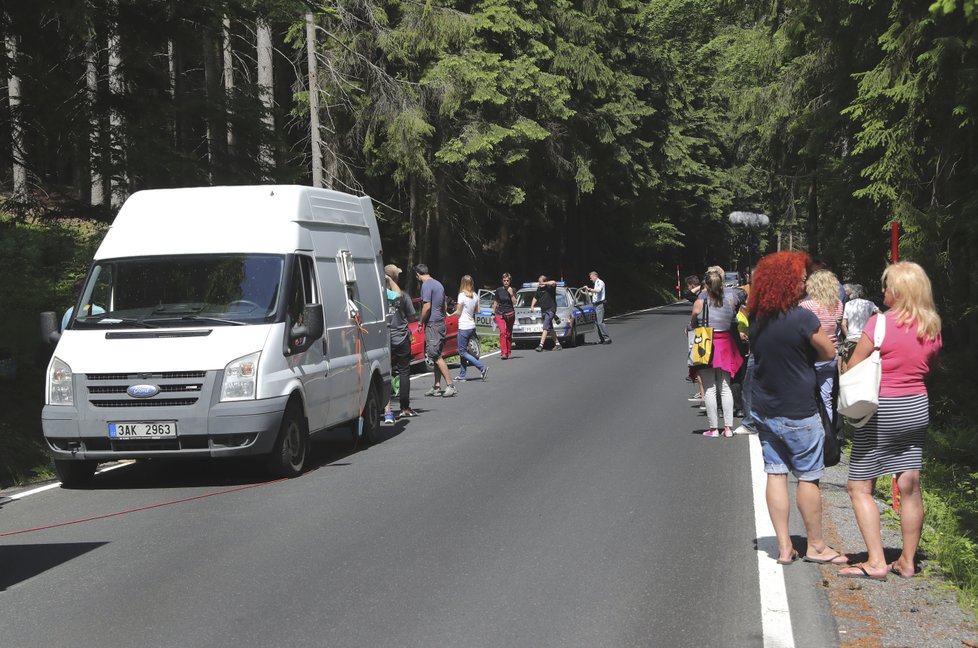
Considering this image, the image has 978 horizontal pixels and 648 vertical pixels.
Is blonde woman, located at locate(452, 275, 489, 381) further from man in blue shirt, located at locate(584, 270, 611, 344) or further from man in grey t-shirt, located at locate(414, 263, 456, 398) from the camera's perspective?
man in blue shirt, located at locate(584, 270, 611, 344)

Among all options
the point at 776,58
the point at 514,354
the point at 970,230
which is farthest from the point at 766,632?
the point at 776,58

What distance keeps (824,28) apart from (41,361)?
1381 centimetres

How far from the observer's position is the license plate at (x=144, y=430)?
1006cm

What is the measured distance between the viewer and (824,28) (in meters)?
20.5

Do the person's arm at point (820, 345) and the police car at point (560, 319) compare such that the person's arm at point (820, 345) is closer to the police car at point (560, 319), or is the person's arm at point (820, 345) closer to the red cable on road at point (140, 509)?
the red cable on road at point (140, 509)

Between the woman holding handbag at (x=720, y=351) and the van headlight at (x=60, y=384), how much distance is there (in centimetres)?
677

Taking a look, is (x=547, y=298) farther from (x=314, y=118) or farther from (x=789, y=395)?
(x=789, y=395)

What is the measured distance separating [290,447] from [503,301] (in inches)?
620

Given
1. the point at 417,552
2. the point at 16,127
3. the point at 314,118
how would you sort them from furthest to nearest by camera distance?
the point at 314,118 < the point at 16,127 < the point at 417,552

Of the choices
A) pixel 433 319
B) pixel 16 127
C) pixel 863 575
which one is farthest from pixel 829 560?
pixel 16 127

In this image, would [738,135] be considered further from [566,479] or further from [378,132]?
[566,479]

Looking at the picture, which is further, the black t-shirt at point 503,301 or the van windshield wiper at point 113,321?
the black t-shirt at point 503,301

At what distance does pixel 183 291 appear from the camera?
1081cm

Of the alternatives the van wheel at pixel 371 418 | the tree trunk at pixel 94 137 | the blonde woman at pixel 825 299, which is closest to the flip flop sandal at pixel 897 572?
the blonde woman at pixel 825 299
